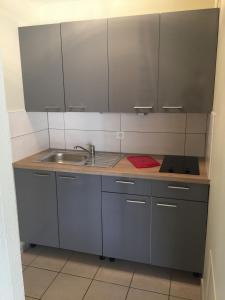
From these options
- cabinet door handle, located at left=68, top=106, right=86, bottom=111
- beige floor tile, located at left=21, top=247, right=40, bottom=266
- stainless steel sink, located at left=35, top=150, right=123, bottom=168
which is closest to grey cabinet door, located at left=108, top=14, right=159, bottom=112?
cabinet door handle, located at left=68, top=106, right=86, bottom=111

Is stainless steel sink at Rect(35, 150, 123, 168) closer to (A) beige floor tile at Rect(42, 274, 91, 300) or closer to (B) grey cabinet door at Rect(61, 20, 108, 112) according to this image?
(B) grey cabinet door at Rect(61, 20, 108, 112)

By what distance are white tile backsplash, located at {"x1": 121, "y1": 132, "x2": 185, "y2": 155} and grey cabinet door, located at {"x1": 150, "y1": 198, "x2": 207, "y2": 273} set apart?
2.01 ft

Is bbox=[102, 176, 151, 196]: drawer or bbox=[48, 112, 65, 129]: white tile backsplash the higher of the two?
bbox=[48, 112, 65, 129]: white tile backsplash

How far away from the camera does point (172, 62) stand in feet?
6.47

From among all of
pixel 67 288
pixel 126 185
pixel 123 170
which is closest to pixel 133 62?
pixel 123 170

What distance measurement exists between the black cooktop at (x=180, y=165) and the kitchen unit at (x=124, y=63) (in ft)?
1.49

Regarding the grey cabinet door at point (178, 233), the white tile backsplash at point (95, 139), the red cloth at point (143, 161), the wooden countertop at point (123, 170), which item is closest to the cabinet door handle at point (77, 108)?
the white tile backsplash at point (95, 139)

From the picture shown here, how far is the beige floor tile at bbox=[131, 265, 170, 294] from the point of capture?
6.59ft

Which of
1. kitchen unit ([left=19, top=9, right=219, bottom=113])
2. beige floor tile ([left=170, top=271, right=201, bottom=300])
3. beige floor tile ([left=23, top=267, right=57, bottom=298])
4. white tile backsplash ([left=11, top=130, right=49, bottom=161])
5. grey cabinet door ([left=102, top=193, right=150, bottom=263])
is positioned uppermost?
kitchen unit ([left=19, top=9, right=219, bottom=113])

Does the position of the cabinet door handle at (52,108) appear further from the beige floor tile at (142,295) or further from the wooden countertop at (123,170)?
the beige floor tile at (142,295)

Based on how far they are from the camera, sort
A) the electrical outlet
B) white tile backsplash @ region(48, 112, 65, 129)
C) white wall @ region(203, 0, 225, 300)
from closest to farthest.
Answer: white wall @ region(203, 0, 225, 300) < the electrical outlet < white tile backsplash @ region(48, 112, 65, 129)

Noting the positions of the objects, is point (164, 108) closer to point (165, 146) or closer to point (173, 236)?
point (165, 146)

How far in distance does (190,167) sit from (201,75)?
0.72 metres

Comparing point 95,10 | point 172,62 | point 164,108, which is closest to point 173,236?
point 164,108
